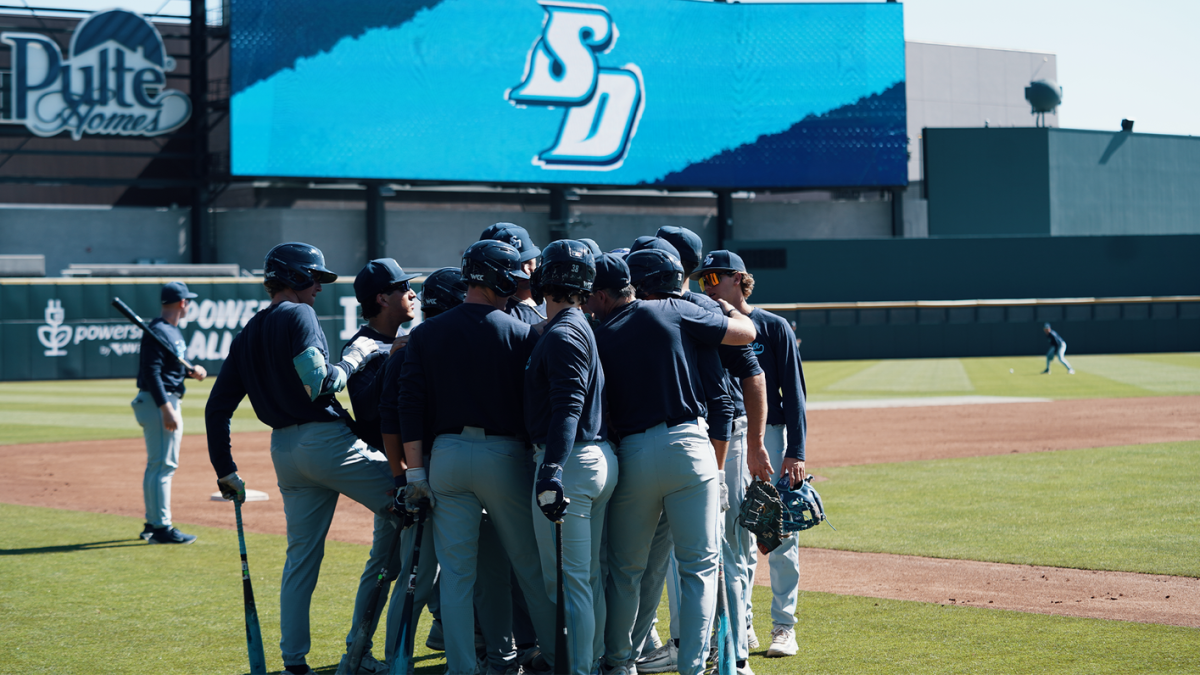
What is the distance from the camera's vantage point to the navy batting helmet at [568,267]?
4.75m

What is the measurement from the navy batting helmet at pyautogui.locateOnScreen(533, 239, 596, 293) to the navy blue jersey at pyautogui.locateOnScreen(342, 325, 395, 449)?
1.09 m

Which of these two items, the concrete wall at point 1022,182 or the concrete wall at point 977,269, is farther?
the concrete wall at point 1022,182

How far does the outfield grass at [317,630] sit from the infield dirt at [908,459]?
44 cm

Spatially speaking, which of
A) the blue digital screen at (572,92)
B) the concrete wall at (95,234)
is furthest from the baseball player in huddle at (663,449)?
the concrete wall at (95,234)

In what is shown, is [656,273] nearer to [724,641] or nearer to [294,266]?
[724,641]

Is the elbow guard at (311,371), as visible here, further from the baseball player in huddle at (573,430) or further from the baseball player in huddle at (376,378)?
the baseball player in huddle at (573,430)

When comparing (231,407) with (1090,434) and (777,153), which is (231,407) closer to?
(1090,434)

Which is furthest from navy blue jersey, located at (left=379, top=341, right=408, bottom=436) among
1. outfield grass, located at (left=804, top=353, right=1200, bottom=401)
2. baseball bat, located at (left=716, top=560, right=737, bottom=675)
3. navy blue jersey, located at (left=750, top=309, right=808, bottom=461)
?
outfield grass, located at (left=804, top=353, right=1200, bottom=401)

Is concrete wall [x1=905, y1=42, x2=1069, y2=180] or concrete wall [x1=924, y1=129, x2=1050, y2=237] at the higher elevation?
concrete wall [x1=905, y1=42, x2=1069, y2=180]

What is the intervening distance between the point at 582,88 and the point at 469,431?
37.5m

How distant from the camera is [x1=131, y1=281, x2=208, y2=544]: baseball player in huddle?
880 cm

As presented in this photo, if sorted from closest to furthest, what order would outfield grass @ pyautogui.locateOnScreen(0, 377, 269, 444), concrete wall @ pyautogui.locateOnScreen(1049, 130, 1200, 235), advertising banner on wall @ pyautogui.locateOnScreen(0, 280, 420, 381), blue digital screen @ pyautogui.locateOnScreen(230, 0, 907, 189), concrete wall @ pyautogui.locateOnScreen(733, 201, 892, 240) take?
outfield grass @ pyautogui.locateOnScreen(0, 377, 269, 444), advertising banner on wall @ pyautogui.locateOnScreen(0, 280, 420, 381), blue digital screen @ pyautogui.locateOnScreen(230, 0, 907, 189), concrete wall @ pyautogui.locateOnScreen(733, 201, 892, 240), concrete wall @ pyautogui.locateOnScreen(1049, 130, 1200, 235)

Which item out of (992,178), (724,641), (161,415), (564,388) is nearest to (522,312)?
(564,388)

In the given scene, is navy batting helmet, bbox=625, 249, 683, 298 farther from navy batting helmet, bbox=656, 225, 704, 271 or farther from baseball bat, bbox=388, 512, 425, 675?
baseball bat, bbox=388, 512, 425, 675
